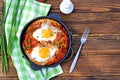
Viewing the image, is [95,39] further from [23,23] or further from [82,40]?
[23,23]

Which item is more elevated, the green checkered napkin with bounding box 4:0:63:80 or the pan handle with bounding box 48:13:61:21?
the pan handle with bounding box 48:13:61:21

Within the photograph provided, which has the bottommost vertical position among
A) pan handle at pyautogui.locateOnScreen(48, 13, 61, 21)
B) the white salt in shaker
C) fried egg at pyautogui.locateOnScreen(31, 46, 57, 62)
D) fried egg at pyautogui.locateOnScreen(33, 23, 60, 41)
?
fried egg at pyautogui.locateOnScreen(31, 46, 57, 62)

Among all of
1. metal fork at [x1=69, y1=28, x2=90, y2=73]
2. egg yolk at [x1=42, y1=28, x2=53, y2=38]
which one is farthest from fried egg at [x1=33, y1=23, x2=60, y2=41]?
metal fork at [x1=69, y1=28, x2=90, y2=73]

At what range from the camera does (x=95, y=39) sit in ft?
5.53

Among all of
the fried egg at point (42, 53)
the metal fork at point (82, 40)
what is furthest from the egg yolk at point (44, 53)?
the metal fork at point (82, 40)

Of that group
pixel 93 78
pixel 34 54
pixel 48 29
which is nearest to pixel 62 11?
pixel 48 29

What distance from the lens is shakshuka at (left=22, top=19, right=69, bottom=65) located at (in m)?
1.63

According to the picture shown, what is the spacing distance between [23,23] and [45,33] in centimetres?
13

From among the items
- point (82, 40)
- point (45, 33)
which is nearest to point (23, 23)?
point (45, 33)

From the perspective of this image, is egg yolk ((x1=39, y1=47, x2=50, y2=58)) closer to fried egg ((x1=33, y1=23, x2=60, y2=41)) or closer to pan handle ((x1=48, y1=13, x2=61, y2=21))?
fried egg ((x1=33, y1=23, x2=60, y2=41))

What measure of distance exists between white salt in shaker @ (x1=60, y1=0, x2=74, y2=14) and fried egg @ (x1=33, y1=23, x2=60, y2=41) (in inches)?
3.9

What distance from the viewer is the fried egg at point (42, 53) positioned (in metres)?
1.62

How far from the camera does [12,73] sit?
167 cm

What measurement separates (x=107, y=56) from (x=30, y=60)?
359 millimetres
